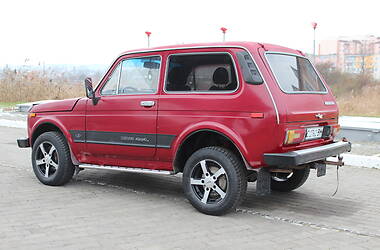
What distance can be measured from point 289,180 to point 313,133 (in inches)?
49.9

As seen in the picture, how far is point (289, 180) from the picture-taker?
24.3ft

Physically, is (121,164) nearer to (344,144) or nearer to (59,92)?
(344,144)

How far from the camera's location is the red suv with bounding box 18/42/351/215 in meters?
5.88

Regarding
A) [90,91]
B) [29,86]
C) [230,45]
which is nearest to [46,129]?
[90,91]

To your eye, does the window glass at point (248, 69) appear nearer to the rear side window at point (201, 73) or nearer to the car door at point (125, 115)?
the rear side window at point (201, 73)

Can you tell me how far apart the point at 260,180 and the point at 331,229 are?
90cm

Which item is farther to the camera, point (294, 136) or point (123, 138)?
point (123, 138)

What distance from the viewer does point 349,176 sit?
8758mm

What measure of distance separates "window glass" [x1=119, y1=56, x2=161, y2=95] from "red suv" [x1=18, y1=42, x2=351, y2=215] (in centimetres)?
1

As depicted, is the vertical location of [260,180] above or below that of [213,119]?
below

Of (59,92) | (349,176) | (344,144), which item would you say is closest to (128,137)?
(344,144)

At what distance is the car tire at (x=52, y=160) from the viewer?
7574 millimetres

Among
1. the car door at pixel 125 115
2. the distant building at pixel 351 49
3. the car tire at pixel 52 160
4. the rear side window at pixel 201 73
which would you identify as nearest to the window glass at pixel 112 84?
the car door at pixel 125 115

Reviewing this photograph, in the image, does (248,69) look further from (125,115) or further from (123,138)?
(123,138)
